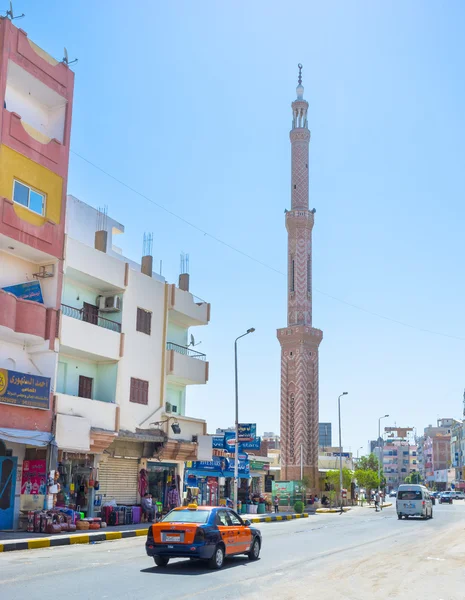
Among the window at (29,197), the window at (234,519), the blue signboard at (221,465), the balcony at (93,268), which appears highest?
the window at (29,197)

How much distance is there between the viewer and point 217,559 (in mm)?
13594

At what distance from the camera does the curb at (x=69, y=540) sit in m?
18.3

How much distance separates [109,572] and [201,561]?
7.71 ft

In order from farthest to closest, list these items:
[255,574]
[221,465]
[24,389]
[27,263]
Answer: [221,465] < [27,263] < [24,389] < [255,574]

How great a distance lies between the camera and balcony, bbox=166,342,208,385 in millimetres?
33219

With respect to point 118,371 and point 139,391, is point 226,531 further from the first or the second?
point 139,391

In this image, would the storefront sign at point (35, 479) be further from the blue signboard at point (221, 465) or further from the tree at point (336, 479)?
the tree at point (336, 479)

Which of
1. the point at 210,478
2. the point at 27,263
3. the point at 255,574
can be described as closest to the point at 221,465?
the point at 210,478

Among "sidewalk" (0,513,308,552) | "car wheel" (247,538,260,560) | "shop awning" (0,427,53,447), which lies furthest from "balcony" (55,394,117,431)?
"car wheel" (247,538,260,560)


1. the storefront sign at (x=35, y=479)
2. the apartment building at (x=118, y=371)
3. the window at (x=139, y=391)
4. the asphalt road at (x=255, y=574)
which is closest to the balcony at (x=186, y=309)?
the apartment building at (x=118, y=371)

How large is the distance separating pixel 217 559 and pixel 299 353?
53.4 metres

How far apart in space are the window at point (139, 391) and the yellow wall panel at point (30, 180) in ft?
27.1

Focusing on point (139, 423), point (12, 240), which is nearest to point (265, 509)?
point (139, 423)

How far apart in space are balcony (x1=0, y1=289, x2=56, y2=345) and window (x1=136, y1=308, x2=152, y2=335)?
22.2ft
